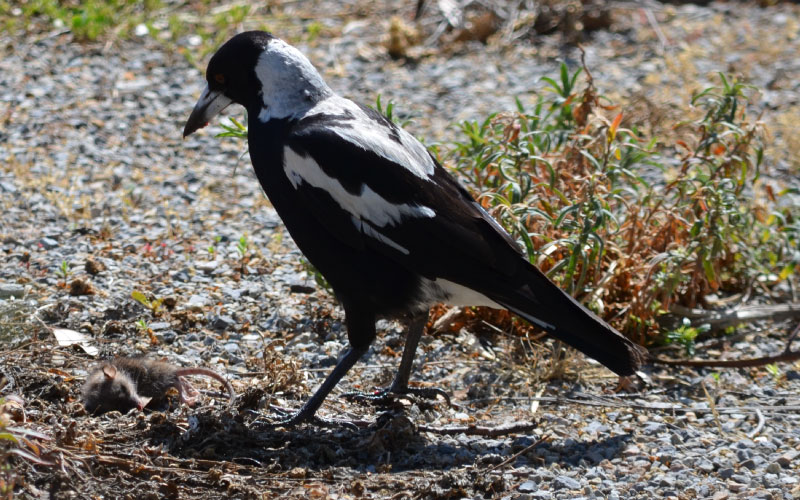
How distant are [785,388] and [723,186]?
968 mm

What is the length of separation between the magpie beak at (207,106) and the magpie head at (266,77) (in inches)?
2.4

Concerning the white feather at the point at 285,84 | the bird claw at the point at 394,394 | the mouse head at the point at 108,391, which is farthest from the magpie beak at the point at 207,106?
the bird claw at the point at 394,394

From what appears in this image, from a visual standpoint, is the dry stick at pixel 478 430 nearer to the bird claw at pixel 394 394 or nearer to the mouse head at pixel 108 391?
the bird claw at pixel 394 394

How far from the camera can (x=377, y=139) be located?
3.84 meters

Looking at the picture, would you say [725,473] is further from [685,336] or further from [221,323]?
[221,323]

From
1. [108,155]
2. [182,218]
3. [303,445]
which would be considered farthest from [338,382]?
[108,155]

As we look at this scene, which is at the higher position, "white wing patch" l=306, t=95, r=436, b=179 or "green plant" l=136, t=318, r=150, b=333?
"white wing patch" l=306, t=95, r=436, b=179

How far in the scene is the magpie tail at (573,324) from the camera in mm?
3695

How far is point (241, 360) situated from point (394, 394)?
0.71 m

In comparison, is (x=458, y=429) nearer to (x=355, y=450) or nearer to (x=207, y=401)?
(x=355, y=450)

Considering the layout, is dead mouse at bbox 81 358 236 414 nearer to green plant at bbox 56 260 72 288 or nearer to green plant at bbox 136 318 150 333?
green plant at bbox 136 318 150 333

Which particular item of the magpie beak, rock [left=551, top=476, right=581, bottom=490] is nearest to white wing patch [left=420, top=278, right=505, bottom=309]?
rock [left=551, top=476, right=581, bottom=490]

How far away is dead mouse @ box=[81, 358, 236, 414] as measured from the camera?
11.6 feet

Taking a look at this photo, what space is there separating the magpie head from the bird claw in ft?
3.79
